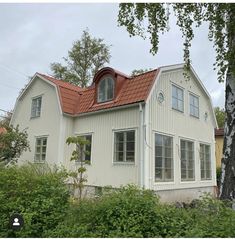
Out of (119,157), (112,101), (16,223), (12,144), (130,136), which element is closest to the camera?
(16,223)

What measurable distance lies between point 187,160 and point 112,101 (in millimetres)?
4914

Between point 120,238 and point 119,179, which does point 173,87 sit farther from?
point 120,238

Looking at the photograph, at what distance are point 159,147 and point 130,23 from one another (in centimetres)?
612

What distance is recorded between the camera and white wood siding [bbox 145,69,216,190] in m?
12.2

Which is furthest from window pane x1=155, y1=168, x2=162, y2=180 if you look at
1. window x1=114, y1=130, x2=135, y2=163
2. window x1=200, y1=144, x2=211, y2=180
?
window x1=200, y1=144, x2=211, y2=180

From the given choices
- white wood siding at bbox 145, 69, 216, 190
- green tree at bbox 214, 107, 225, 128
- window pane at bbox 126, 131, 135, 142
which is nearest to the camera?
white wood siding at bbox 145, 69, 216, 190

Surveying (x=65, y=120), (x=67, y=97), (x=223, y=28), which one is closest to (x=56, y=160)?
(x=65, y=120)

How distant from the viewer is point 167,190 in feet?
42.3

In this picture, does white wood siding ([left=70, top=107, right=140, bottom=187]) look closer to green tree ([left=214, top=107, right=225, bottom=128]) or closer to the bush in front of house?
the bush in front of house

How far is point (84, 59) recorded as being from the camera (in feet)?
107

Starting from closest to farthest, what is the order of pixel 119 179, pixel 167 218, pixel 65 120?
1. pixel 167 218
2. pixel 119 179
3. pixel 65 120

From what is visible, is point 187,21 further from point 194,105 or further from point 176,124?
point 194,105

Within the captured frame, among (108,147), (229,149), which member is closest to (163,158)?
(108,147)

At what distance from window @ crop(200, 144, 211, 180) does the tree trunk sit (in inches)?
339
